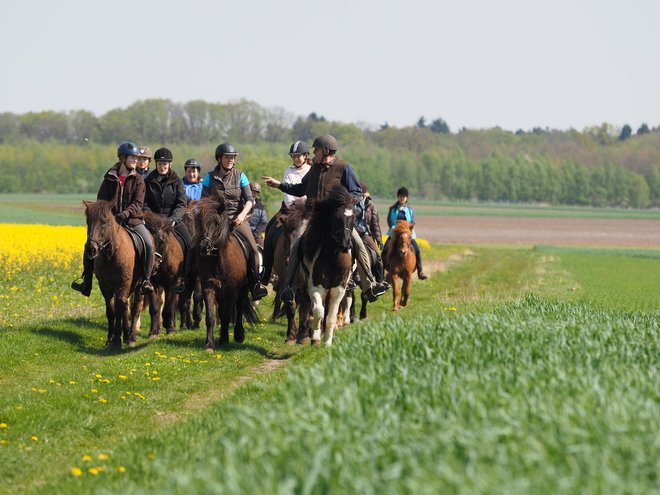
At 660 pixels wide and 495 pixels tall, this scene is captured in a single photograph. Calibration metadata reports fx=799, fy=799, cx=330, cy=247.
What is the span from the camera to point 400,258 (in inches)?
713

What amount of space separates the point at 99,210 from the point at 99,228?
10.4 inches

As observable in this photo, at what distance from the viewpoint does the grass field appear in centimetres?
384

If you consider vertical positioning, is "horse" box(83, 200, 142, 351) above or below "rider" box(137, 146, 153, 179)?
below

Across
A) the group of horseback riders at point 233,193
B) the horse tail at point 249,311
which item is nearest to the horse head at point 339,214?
the group of horseback riders at point 233,193

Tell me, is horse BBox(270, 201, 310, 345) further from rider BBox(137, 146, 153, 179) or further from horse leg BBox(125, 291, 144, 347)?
rider BBox(137, 146, 153, 179)

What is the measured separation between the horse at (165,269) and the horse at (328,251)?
2.78 metres

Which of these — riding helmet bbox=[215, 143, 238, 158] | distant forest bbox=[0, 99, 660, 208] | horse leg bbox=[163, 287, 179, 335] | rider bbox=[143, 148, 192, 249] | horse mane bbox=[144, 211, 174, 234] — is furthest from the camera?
distant forest bbox=[0, 99, 660, 208]

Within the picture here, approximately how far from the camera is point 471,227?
7906 cm

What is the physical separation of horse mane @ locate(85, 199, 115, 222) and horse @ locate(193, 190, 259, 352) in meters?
1.31

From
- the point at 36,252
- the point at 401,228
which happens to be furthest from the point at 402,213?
the point at 36,252

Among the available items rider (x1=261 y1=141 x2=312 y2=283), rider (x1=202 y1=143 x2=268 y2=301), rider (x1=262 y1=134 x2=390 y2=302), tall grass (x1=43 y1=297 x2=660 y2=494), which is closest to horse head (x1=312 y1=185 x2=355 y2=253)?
rider (x1=262 y1=134 x2=390 y2=302)

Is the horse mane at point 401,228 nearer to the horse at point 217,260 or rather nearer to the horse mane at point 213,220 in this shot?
the horse at point 217,260

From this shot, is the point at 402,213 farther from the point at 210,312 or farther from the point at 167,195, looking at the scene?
the point at 210,312

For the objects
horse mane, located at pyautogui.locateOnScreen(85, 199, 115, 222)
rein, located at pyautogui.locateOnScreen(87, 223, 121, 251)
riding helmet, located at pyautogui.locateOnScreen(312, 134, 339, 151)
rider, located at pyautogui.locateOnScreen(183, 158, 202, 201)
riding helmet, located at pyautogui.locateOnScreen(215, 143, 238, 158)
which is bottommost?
rein, located at pyautogui.locateOnScreen(87, 223, 121, 251)
